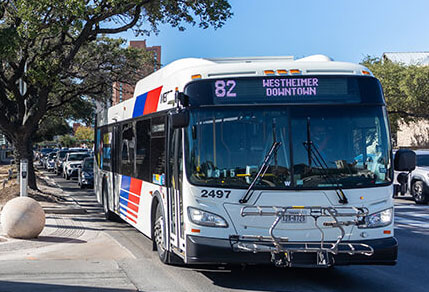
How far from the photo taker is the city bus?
23.5 feet

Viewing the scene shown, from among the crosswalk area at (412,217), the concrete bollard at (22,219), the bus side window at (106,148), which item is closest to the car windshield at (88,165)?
the bus side window at (106,148)

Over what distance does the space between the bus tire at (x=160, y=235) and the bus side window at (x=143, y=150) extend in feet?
2.79

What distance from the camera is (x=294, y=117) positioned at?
7.47 meters

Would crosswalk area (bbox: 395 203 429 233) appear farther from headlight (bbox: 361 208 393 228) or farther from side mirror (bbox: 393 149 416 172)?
headlight (bbox: 361 208 393 228)

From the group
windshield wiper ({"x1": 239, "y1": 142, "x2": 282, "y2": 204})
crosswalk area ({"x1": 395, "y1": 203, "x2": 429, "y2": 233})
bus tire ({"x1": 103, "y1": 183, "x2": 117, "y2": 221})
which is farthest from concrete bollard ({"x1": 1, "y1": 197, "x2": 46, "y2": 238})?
crosswalk area ({"x1": 395, "y1": 203, "x2": 429, "y2": 233})

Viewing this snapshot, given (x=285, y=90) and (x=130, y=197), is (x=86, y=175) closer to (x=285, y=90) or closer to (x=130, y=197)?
(x=130, y=197)

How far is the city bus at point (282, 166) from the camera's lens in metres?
7.18

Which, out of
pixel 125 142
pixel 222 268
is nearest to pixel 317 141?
pixel 222 268

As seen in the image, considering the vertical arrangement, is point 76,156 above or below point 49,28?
below

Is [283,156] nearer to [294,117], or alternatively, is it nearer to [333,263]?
[294,117]

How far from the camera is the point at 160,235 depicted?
30.1 ft

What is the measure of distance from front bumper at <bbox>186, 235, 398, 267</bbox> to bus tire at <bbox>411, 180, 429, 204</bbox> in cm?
1250

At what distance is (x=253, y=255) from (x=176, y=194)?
152 cm

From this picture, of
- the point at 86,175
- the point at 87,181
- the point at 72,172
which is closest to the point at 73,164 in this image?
the point at 72,172
